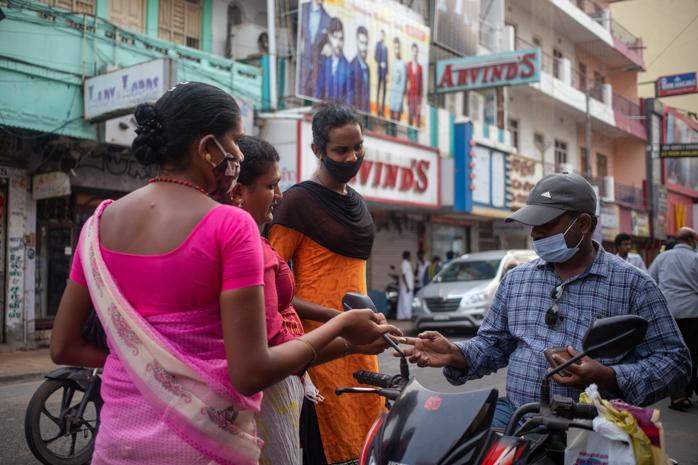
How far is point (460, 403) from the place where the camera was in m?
1.87

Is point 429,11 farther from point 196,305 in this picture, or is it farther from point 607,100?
point 196,305

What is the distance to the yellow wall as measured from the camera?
26681 mm

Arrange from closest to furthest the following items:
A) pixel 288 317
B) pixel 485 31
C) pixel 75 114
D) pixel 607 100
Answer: pixel 288 317
pixel 75 114
pixel 485 31
pixel 607 100

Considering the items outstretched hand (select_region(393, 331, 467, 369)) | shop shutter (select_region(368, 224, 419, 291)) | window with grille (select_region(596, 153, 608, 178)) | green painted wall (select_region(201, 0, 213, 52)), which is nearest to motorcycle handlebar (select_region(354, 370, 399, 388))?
outstretched hand (select_region(393, 331, 467, 369))

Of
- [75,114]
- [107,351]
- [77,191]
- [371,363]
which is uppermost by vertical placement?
[75,114]

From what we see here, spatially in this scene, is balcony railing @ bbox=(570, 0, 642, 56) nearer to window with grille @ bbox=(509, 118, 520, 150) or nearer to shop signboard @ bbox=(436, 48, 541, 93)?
window with grille @ bbox=(509, 118, 520, 150)

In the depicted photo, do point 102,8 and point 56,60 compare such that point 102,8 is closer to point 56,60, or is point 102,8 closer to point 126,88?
point 56,60

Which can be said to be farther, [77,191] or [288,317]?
[77,191]

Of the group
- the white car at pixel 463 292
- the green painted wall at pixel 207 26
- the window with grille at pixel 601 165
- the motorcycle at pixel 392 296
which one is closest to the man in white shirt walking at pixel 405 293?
the motorcycle at pixel 392 296

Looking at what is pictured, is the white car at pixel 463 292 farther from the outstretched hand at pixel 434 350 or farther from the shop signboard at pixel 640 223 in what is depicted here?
the shop signboard at pixel 640 223

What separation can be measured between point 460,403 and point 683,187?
4205cm

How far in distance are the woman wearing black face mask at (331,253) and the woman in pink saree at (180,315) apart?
118cm

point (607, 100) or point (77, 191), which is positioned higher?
point (607, 100)

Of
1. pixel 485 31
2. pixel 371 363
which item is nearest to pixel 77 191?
pixel 371 363
